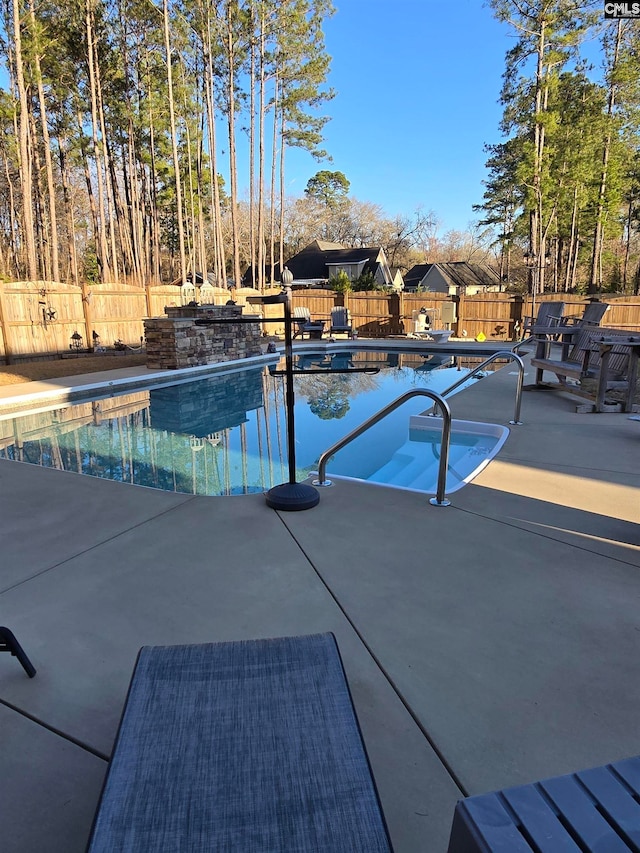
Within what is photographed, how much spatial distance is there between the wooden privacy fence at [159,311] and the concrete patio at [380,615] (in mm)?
8682

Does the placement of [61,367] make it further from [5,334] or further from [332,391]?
[332,391]

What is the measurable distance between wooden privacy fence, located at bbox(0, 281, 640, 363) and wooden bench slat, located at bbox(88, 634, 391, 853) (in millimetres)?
11424

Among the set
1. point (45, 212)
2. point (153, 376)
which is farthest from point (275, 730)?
point (45, 212)

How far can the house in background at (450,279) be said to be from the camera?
38.0 metres

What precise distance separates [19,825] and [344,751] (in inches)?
34.0

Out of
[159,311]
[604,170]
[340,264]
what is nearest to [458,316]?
[159,311]

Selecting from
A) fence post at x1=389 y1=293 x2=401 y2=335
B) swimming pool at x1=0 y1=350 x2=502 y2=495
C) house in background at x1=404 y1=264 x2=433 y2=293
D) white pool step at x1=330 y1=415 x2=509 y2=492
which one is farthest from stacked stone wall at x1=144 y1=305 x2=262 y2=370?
house in background at x1=404 y1=264 x2=433 y2=293

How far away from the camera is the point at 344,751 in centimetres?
121

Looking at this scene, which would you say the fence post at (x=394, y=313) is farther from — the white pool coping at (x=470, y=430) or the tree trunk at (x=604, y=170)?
the white pool coping at (x=470, y=430)

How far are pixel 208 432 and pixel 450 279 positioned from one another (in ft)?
116

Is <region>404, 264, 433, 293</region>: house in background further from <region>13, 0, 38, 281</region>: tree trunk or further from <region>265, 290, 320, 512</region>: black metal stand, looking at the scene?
<region>265, 290, 320, 512</region>: black metal stand

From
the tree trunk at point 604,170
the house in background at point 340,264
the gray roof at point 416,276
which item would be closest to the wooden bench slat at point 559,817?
the tree trunk at point 604,170

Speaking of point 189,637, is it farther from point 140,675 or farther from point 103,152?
point 103,152

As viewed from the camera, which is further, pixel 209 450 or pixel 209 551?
pixel 209 450
